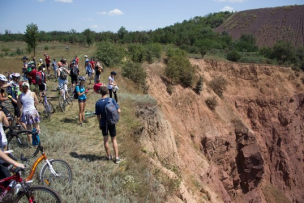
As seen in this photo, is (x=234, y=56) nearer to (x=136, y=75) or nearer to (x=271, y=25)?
(x=136, y=75)

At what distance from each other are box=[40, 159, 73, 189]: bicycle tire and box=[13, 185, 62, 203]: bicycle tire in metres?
0.69

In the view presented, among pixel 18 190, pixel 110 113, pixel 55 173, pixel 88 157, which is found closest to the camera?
pixel 18 190

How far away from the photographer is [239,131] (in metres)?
22.1

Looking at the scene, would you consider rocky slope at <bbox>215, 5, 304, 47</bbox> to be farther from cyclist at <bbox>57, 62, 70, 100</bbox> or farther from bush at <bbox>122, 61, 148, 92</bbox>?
cyclist at <bbox>57, 62, 70, 100</bbox>

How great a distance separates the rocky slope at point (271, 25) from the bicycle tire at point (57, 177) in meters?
59.2

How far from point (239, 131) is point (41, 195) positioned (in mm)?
20865

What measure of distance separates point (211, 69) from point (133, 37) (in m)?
28.5

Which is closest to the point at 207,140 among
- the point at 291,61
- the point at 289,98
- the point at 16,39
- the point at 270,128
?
the point at 270,128

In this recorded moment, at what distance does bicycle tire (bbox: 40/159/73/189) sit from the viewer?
4.77 meters

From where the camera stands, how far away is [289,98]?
91.5 feet

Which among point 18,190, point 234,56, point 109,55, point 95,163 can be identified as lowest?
point 95,163

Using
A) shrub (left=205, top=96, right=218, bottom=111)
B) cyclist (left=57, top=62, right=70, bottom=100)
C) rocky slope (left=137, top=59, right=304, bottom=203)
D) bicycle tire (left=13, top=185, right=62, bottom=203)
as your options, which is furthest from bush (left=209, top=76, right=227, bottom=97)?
bicycle tire (left=13, top=185, right=62, bottom=203)

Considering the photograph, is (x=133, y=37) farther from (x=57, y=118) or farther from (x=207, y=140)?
(x=57, y=118)

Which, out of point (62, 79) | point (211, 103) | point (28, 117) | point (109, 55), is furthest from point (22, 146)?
point (211, 103)
